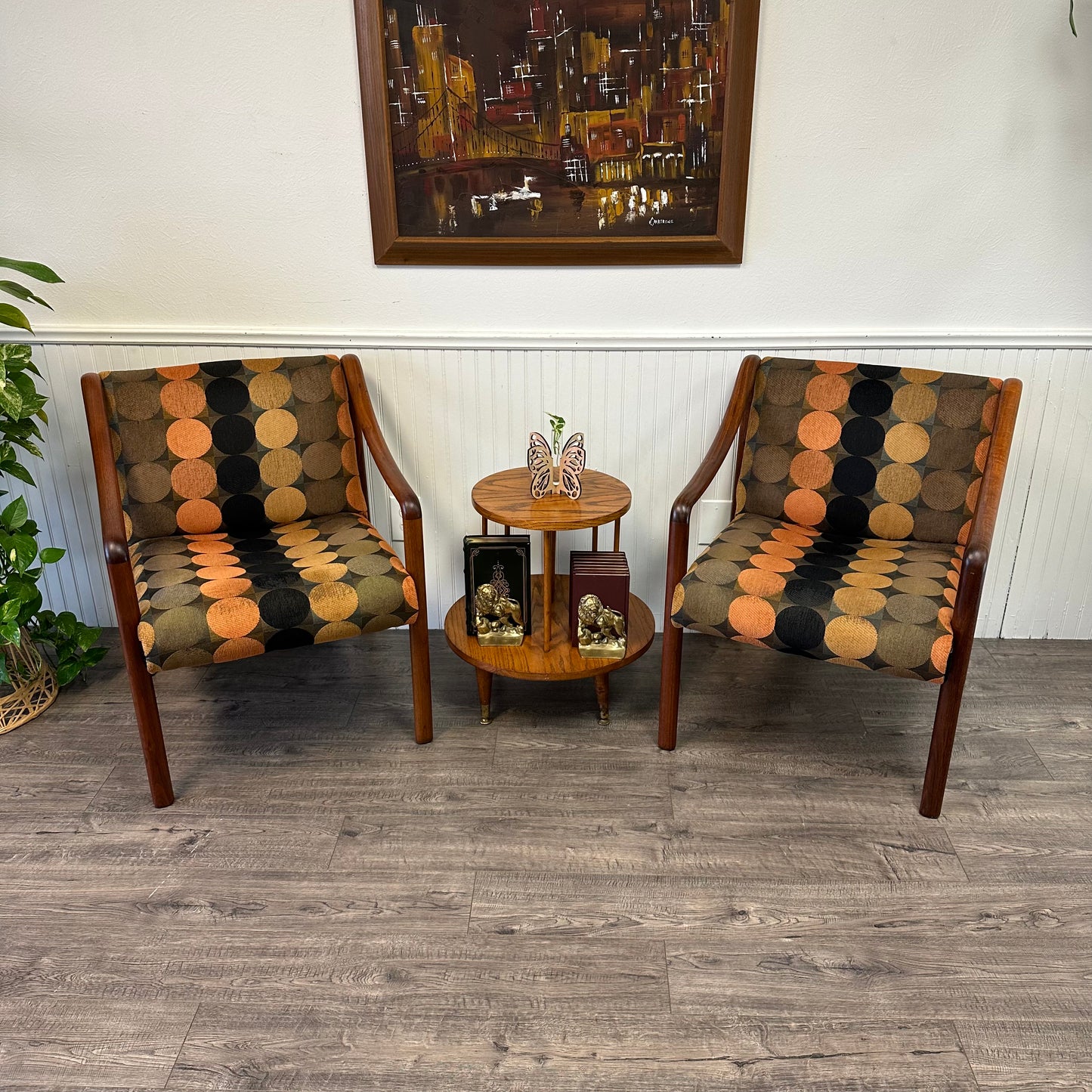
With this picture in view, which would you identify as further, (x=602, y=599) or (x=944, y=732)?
(x=602, y=599)

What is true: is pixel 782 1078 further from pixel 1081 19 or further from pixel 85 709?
pixel 1081 19

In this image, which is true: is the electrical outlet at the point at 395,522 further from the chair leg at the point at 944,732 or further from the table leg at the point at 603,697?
the chair leg at the point at 944,732

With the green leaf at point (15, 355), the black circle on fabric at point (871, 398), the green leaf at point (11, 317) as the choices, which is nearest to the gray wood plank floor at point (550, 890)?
the black circle on fabric at point (871, 398)

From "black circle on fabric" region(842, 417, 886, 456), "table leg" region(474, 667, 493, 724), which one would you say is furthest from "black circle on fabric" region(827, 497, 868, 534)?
"table leg" region(474, 667, 493, 724)

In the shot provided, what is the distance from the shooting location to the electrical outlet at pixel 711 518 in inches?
106

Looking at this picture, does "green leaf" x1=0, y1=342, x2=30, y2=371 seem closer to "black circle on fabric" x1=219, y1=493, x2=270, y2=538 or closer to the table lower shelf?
"black circle on fabric" x1=219, y1=493, x2=270, y2=538

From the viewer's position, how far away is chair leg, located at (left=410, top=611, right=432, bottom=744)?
2193mm

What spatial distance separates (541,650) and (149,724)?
0.93 metres

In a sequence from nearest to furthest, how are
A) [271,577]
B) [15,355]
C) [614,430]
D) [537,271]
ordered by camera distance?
[271,577] < [15,355] < [537,271] < [614,430]

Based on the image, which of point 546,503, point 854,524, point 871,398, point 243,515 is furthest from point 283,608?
point 871,398

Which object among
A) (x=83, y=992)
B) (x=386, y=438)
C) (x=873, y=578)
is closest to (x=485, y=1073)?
(x=83, y=992)

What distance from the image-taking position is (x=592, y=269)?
249 cm

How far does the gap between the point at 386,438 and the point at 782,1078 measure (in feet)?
6.20

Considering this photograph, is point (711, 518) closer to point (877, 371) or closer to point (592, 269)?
point (877, 371)
